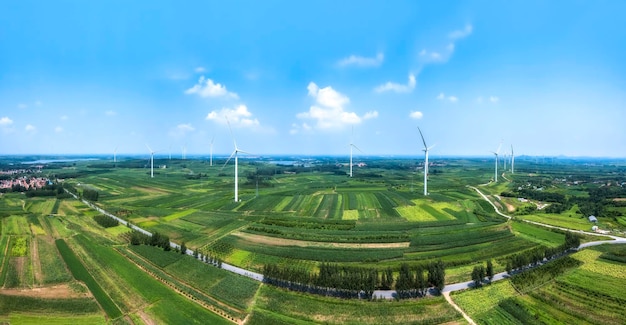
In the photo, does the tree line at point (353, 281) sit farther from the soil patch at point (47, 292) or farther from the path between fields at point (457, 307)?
the soil patch at point (47, 292)

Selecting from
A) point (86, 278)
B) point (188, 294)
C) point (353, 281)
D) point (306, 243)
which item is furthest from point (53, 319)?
point (306, 243)

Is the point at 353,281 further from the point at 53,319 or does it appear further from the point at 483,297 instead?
the point at 53,319

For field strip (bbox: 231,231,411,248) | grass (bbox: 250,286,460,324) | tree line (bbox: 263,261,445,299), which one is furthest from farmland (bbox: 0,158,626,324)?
tree line (bbox: 263,261,445,299)

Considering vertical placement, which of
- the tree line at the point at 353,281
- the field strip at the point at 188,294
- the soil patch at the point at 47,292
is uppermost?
the tree line at the point at 353,281

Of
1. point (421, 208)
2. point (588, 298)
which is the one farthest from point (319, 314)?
point (421, 208)

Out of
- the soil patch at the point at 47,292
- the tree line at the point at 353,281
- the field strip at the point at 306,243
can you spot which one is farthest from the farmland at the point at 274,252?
the tree line at the point at 353,281

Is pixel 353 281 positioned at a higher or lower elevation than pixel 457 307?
higher

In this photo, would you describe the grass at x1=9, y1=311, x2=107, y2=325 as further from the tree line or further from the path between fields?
the path between fields

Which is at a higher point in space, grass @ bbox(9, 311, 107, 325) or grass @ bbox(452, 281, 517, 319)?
grass @ bbox(452, 281, 517, 319)
